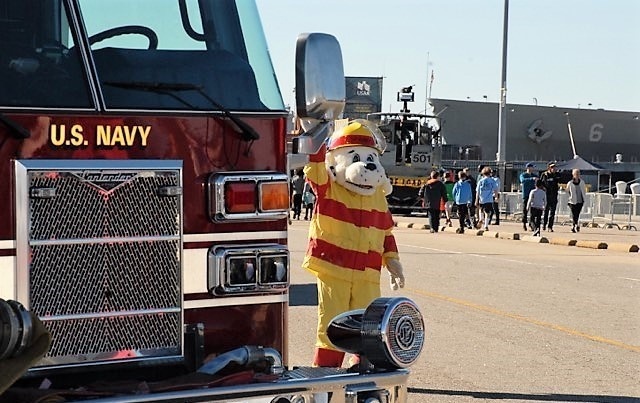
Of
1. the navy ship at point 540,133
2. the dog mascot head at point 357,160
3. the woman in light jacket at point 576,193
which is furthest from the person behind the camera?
the navy ship at point 540,133

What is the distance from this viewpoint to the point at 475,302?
12.8 metres

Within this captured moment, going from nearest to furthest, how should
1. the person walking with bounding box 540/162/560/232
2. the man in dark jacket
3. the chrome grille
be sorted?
the chrome grille
the man in dark jacket
the person walking with bounding box 540/162/560/232

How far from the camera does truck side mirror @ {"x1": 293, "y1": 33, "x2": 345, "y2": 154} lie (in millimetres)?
4699

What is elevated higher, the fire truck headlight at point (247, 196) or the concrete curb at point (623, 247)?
the fire truck headlight at point (247, 196)

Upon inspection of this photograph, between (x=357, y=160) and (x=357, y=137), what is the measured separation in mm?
244

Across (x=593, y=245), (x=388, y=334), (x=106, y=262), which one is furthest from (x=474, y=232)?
(x=106, y=262)

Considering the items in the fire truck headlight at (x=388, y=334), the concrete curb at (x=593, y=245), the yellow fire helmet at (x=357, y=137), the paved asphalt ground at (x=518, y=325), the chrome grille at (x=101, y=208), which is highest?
the yellow fire helmet at (x=357, y=137)

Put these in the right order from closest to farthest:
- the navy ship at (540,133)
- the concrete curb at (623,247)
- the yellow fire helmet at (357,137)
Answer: the yellow fire helmet at (357,137) → the concrete curb at (623,247) → the navy ship at (540,133)

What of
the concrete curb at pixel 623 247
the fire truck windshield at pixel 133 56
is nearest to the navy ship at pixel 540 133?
the concrete curb at pixel 623 247

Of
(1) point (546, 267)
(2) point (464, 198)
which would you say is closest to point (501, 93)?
(2) point (464, 198)

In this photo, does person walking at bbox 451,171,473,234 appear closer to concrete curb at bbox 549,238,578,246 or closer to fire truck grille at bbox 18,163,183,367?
concrete curb at bbox 549,238,578,246

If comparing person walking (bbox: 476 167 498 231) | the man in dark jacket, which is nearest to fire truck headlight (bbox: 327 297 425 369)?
the man in dark jacket

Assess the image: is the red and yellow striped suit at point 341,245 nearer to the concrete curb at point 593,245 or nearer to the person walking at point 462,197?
the concrete curb at point 593,245

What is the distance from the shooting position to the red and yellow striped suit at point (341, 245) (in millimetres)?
7051
